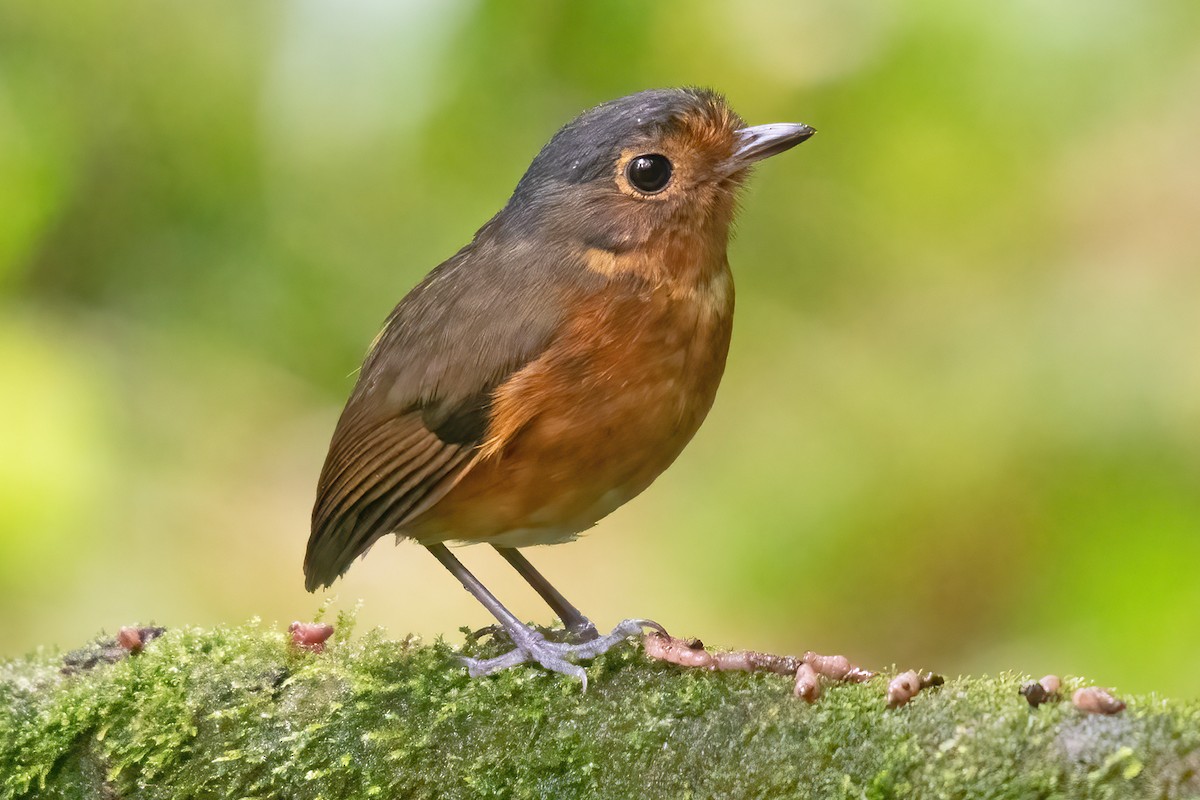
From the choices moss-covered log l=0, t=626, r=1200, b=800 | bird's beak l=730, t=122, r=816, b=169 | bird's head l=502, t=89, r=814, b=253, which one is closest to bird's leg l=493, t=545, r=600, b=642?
moss-covered log l=0, t=626, r=1200, b=800

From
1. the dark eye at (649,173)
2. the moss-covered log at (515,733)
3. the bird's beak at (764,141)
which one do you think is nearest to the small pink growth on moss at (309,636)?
the moss-covered log at (515,733)

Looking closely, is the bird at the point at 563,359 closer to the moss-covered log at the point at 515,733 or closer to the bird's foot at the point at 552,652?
the bird's foot at the point at 552,652

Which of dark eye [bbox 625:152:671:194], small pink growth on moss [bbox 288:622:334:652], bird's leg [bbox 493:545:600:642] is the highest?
dark eye [bbox 625:152:671:194]

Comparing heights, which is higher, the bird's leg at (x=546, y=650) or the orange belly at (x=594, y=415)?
the orange belly at (x=594, y=415)

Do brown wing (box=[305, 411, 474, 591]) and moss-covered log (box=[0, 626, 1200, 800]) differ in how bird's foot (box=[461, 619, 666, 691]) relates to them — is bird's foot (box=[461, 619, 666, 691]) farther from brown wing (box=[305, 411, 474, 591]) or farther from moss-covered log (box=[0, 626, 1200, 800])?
brown wing (box=[305, 411, 474, 591])

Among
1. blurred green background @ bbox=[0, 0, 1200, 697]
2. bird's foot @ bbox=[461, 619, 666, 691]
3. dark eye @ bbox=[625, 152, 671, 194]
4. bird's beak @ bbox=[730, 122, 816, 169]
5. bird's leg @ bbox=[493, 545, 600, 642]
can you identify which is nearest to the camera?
bird's foot @ bbox=[461, 619, 666, 691]

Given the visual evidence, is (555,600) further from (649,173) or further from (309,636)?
(649,173)
